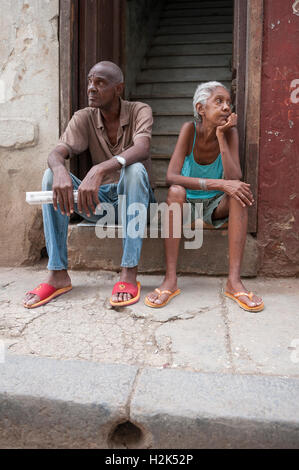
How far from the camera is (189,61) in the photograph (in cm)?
665

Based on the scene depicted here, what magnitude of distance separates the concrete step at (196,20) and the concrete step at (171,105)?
253 centimetres

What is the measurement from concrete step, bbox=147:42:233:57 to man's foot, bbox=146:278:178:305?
5178 millimetres

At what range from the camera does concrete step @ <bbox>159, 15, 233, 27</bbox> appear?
24.7 feet

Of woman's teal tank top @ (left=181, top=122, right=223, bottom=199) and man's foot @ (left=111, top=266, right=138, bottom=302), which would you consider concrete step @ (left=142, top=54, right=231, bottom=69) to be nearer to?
woman's teal tank top @ (left=181, top=122, right=223, bottom=199)

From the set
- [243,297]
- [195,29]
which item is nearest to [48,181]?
[243,297]

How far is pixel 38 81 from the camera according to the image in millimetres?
3418

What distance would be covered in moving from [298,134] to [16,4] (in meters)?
2.45

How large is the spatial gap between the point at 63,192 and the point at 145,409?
146 centimetres

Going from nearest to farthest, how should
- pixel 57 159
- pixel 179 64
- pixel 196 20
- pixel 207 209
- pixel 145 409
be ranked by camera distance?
pixel 145 409, pixel 57 159, pixel 207 209, pixel 179 64, pixel 196 20

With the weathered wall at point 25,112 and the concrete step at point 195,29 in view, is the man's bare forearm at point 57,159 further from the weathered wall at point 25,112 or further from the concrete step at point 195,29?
the concrete step at point 195,29

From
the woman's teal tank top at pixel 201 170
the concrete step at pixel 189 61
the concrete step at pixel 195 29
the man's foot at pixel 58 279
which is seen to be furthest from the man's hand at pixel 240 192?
the concrete step at pixel 195 29

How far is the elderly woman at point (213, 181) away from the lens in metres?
2.67

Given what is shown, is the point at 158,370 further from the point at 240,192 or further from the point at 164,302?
the point at 240,192
